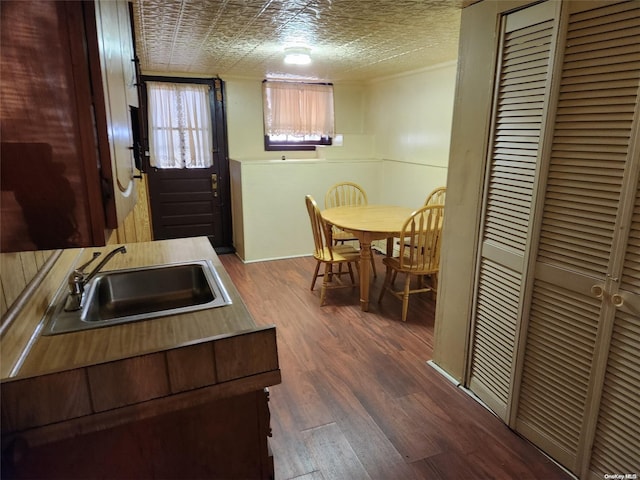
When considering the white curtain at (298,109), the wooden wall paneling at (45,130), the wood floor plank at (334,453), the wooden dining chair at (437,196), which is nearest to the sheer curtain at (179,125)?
the white curtain at (298,109)

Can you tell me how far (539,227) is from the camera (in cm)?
176

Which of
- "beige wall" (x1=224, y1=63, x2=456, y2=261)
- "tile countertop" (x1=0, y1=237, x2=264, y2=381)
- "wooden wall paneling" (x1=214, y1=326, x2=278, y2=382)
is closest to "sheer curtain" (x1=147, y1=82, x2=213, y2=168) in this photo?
"beige wall" (x1=224, y1=63, x2=456, y2=261)

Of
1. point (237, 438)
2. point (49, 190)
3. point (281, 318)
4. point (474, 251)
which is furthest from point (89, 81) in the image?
point (281, 318)

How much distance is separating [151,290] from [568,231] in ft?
5.83

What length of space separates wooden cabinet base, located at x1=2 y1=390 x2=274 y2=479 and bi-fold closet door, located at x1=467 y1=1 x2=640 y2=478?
1.26 m

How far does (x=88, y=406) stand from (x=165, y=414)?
20 centimetres

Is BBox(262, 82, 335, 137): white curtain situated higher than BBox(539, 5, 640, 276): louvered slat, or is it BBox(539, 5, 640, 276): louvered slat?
BBox(262, 82, 335, 137): white curtain

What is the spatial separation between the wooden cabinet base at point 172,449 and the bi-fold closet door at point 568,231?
1.26 m

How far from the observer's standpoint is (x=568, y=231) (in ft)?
5.42

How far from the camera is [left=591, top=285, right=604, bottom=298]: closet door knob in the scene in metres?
1.55

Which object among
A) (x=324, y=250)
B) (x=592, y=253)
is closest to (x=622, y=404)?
(x=592, y=253)

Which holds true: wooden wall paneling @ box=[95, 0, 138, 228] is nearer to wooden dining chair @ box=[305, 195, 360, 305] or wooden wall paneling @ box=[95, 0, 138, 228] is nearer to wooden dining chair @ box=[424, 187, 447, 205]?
wooden dining chair @ box=[305, 195, 360, 305]

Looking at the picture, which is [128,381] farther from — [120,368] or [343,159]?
[343,159]

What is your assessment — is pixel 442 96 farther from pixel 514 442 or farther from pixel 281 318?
pixel 514 442
